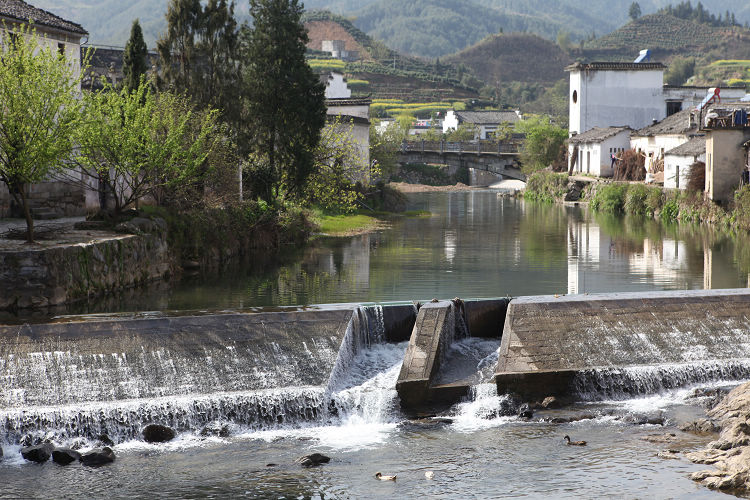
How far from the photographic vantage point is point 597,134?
249 ft

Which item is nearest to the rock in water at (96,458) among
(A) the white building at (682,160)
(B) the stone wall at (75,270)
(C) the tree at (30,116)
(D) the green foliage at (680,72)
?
(B) the stone wall at (75,270)

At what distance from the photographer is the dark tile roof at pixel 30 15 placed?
3291 cm

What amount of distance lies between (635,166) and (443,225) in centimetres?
2142

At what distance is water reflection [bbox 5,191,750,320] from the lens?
95.3 ft

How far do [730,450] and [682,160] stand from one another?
4353 centimetres

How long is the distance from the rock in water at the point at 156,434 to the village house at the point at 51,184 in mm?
15981

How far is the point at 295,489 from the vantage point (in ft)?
51.4

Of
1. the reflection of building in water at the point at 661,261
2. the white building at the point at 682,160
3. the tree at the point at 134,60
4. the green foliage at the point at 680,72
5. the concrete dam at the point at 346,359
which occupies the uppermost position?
the green foliage at the point at 680,72

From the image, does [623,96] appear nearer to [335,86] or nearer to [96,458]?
[335,86]

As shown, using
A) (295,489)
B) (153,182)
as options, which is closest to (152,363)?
(295,489)

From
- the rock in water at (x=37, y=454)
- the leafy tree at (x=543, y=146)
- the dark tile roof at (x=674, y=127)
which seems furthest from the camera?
the leafy tree at (x=543, y=146)

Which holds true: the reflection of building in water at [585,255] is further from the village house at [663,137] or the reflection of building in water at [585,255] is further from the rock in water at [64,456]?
Answer: the rock in water at [64,456]

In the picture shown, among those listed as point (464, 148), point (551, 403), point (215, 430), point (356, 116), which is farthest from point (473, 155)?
point (215, 430)

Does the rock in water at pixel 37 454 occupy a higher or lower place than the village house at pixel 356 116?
lower
